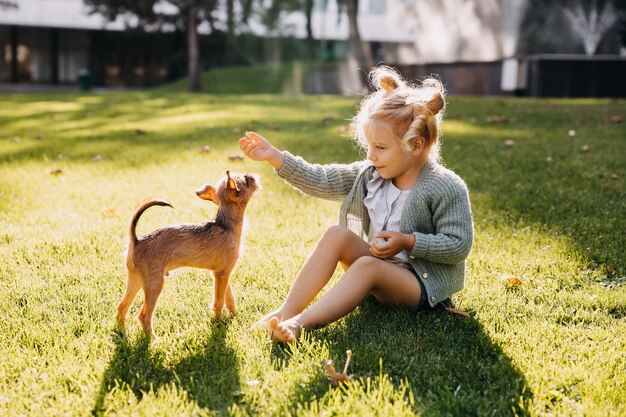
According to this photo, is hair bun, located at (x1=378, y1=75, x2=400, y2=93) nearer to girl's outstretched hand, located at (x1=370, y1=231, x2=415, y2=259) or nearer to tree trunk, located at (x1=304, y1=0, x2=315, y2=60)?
girl's outstretched hand, located at (x1=370, y1=231, x2=415, y2=259)

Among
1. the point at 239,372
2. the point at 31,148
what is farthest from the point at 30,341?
the point at 31,148

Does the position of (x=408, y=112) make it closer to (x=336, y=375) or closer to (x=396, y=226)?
(x=396, y=226)

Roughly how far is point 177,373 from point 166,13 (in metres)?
28.8

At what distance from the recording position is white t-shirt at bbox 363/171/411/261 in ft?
11.2

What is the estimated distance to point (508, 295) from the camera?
3555mm

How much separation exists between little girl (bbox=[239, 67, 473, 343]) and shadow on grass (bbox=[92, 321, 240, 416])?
0.36 m

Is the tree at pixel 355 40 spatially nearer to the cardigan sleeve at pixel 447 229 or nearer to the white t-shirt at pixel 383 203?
the white t-shirt at pixel 383 203

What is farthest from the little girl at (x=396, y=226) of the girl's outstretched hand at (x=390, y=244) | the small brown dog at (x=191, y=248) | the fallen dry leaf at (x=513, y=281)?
the fallen dry leaf at (x=513, y=281)

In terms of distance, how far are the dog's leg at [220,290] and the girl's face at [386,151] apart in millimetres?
857

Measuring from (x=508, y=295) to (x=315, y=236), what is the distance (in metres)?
1.45

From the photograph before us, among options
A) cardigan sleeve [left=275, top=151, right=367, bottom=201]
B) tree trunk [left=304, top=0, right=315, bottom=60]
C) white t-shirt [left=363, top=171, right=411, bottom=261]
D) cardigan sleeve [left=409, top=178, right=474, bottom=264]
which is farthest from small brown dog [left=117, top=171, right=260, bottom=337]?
tree trunk [left=304, top=0, right=315, bottom=60]

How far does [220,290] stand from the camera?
10.1 ft

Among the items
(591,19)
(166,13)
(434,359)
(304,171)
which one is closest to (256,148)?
(304,171)

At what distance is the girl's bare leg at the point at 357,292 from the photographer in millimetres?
3008
